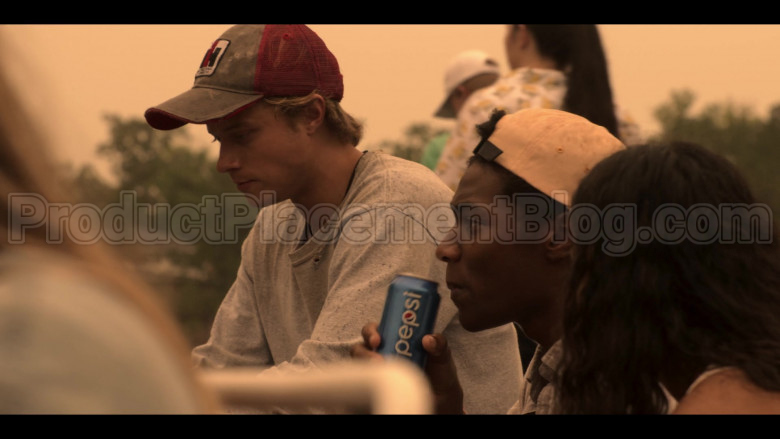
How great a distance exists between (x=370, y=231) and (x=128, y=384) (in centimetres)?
198

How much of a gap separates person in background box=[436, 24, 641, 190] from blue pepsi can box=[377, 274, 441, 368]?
5.26ft

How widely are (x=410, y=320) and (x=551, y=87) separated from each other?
1891 millimetres

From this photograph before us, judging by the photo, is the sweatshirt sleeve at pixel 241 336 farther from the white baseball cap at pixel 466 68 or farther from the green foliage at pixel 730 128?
the green foliage at pixel 730 128

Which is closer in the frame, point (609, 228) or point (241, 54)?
point (609, 228)

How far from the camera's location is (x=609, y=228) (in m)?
1.95

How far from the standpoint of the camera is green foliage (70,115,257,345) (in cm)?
111

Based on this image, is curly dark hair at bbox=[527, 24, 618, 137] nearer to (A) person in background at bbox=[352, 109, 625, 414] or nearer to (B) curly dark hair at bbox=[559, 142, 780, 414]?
(A) person in background at bbox=[352, 109, 625, 414]

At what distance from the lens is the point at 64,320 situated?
813mm

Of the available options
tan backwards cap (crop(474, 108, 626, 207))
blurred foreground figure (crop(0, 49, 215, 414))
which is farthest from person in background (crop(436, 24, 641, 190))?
blurred foreground figure (crop(0, 49, 215, 414))

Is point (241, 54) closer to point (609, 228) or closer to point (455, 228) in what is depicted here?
point (455, 228)

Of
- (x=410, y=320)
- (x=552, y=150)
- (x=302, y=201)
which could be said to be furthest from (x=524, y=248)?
(x=302, y=201)

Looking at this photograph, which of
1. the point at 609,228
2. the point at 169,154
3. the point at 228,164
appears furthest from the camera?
the point at 169,154

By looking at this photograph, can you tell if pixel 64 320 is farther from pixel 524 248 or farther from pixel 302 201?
pixel 302 201
